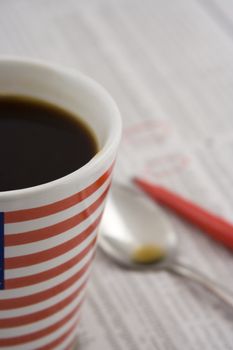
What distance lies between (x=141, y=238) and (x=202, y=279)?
7cm

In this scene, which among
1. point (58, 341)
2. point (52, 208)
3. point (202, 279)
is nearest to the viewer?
point (52, 208)

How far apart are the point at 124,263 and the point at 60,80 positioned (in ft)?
0.69

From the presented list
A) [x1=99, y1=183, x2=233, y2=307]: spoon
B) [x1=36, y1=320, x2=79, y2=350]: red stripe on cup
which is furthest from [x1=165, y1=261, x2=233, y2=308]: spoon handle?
[x1=36, y1=320, x2=79, y2=350]: red stripe on cup

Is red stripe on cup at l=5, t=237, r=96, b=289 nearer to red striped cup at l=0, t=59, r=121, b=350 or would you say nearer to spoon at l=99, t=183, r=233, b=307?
red striped cup at l=0, t=59, r=121, b=350

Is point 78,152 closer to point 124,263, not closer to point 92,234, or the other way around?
point 92,234

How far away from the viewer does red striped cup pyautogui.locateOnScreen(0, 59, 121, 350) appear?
0.32 meters

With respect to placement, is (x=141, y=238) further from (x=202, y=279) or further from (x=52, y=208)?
(x=52, y=208)

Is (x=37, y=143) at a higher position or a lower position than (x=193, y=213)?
higher

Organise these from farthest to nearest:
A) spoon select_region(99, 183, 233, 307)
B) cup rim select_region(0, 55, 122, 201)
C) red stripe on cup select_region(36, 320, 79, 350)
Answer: spoon select_region(99, 183, 233, 307) < red stripe on cup select_region(36, 320, 79, 350) < cup rim select_region(0, 55, 122, 201)

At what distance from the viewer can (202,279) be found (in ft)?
1.75

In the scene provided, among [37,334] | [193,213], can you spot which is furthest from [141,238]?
[37,334]

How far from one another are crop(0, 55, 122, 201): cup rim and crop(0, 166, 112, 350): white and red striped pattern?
0.01m

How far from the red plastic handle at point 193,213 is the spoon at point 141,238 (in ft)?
0.06

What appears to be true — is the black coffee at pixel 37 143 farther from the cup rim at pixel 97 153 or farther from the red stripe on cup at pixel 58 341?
the red stripe on cup at pixel 58 341
